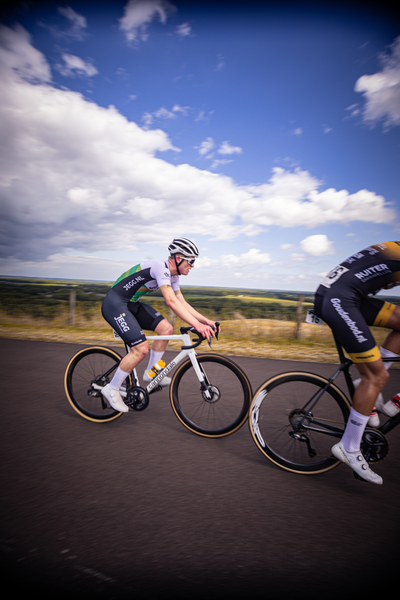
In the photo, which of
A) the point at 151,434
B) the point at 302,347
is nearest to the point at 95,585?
the point at 151,434

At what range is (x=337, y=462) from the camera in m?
2.70

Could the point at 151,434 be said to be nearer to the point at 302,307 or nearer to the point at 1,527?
the point at 1,527

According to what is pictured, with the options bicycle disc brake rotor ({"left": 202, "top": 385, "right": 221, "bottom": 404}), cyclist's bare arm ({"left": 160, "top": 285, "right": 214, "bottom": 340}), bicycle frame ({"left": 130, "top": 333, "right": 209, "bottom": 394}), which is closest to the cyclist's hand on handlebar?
cyclist's bare arm ({"left": 160, "top": 285, "right": 214, "bottom": 340})

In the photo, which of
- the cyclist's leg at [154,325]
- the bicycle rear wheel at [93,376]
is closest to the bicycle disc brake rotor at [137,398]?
the bicycle rear wheel at [93,376]

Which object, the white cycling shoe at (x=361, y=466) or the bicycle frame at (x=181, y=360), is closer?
the white cycling shoe at (x=361, y=466)

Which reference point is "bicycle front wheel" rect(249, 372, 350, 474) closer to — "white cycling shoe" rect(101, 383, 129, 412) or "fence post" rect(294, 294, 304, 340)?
"white cycling shoe" rect(101, 383, 129, 412)

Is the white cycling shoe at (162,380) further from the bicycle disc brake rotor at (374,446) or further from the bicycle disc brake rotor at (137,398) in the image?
the bicycle disc brake rotor at (374,446)

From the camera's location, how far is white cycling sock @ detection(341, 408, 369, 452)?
2.46 metres

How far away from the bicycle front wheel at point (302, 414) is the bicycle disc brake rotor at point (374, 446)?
18 centimetres

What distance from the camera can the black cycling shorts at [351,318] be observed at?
2.46m

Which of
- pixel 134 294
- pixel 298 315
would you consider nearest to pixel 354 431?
pixel 134 294

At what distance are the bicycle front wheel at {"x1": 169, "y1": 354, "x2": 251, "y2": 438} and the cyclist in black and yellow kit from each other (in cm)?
100

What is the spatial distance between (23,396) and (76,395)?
3.88ft

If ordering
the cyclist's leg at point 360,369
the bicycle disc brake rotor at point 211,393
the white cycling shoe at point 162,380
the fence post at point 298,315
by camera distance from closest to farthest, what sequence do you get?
the cyclist's leg at point 360,369, the bicycle disc brake rotor at point 211,393, the white cycling shoe at point 162,380, the fence post at point 298,315
